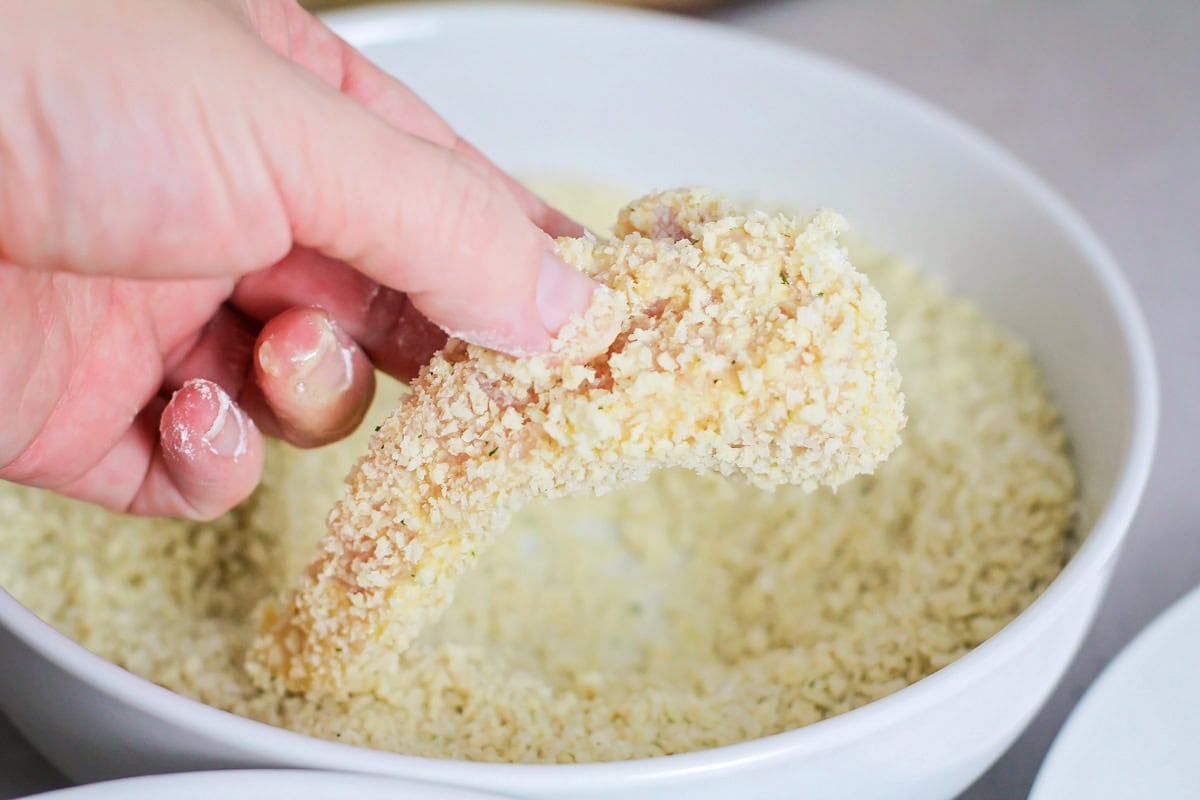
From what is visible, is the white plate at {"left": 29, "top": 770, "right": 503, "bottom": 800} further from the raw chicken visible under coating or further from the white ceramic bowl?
the raw chicken visible under coating

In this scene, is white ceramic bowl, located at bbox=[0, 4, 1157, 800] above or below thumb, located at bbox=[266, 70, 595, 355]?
below

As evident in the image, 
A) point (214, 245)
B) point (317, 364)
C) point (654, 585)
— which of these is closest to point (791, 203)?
point (654, 585)

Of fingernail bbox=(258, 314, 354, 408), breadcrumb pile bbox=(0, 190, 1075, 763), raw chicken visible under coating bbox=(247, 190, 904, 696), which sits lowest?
breadcrumb pile bbox=(0, 190, 1075, 763)

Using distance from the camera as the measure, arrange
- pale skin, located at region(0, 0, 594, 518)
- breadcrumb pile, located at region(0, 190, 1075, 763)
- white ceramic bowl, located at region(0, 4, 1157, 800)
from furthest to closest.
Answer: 1. breadcrumb pile, located at region(0, 190, 1075, 763)
2. white ceramic bowl, located at region(0, 4, 1157, 800)
3. pale skin, located at region(0, 0, 594, 518)

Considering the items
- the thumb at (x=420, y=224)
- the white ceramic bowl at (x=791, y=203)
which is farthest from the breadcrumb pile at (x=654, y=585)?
the thumb at (x=420, y=224)

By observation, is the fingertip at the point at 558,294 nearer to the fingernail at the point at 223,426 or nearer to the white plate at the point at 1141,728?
the fingernail at the point at 223,426

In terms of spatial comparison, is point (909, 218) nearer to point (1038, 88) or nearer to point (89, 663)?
point (1038, 88)

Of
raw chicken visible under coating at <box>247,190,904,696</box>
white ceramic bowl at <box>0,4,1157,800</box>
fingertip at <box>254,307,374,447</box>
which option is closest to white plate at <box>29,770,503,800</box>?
white ceramic bowl at <box>0,4,1157,800</box>
